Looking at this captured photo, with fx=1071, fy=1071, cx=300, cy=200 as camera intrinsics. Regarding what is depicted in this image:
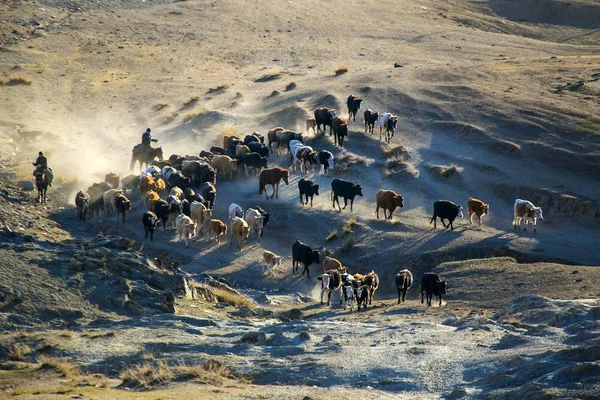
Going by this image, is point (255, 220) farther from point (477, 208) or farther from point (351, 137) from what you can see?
point (351, 137)

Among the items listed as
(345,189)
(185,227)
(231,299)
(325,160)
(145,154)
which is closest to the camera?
(231,299)

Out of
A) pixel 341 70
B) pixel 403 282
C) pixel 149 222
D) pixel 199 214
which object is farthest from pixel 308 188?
pixel 341 70

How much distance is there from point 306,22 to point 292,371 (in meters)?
61.9

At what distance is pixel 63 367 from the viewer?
847 inches

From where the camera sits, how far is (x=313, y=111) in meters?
52.3

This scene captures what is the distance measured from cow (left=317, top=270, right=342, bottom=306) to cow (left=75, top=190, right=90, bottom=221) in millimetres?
12244

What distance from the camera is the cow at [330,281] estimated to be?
32312 millimetres

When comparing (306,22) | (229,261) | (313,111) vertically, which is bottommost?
(229,261)

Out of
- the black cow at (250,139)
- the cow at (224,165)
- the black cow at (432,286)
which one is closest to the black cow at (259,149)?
the black cow at (250,139)

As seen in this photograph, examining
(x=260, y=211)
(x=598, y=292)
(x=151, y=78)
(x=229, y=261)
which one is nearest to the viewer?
(x=598, y=292)

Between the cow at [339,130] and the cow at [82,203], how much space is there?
1177cm

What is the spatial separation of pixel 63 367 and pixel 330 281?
40.8ft

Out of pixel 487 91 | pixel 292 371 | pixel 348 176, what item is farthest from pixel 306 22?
pixel 292 371

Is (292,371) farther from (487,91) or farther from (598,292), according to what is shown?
(487,91)
